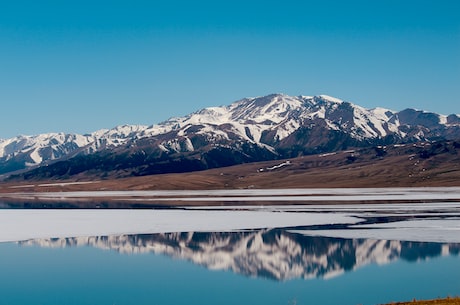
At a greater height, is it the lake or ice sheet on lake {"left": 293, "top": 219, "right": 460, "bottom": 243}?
the lake

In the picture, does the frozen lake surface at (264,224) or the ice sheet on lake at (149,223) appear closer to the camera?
the frozen lake surface at (264,224)

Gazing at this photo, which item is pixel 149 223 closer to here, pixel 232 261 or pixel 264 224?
pixel 264 224

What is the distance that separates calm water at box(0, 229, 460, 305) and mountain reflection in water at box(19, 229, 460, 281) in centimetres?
8

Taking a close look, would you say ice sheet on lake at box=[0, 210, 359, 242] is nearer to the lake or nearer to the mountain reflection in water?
the lake

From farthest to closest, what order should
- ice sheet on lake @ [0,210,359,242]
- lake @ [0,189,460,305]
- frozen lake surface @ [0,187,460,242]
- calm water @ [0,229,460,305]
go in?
ice sheet on lake @ [0,210,359,242] → frozen lake surface @ [0,187,460,242] → lake @ [0,189,460,305] → calm water @ [0,229,460,305]

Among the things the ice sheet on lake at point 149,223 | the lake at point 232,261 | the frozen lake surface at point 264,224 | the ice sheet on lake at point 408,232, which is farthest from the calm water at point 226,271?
the ice sheet on lake at point 149,223

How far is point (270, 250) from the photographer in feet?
168

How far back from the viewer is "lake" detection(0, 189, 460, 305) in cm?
3459

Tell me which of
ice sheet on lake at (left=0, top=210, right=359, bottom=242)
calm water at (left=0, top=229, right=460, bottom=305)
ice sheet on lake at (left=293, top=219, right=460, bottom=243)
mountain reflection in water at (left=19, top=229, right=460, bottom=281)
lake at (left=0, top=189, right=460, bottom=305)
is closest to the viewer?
calm water at (left=0, top=229, right=460, bottom=305)

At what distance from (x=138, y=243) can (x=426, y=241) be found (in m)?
25.6

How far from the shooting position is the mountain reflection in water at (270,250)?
43.4 metres

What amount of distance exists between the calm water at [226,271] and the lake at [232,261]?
0.07 meters

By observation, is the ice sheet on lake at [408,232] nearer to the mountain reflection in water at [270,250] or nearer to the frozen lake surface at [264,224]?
the frozen lake surface at [264,224]

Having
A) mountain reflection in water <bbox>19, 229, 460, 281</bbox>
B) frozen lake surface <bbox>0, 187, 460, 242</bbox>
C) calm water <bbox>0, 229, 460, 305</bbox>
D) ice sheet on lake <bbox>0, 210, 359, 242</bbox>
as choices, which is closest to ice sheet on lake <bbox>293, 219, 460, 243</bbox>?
frozen lake surface <bbox>0, 187, 460, 242</bbox>
